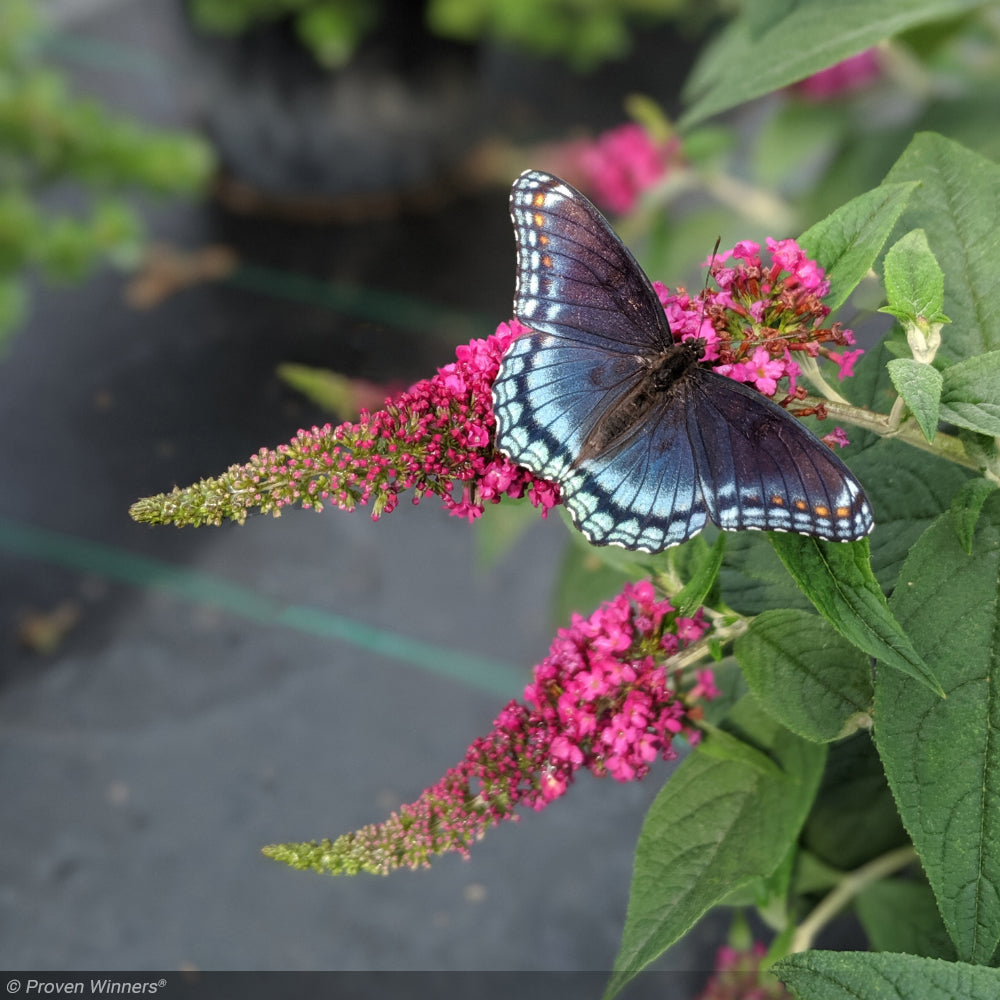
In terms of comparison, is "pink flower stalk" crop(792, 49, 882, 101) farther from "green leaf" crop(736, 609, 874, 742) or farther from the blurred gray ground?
"green leaf" crop(736, 609, 874, 742)

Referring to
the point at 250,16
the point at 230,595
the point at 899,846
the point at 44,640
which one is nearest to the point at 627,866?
the point at 899,846

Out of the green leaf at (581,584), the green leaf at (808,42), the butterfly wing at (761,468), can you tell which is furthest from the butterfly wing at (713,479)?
the green leaf at (581,584)

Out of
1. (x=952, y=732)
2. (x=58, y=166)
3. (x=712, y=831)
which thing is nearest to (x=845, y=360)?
(x=952, y=732)

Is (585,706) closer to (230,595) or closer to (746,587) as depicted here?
(746,587)

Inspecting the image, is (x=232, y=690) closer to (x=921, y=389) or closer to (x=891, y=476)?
(x=891, y=476)

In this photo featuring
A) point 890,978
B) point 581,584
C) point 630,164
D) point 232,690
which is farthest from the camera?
point 630,164

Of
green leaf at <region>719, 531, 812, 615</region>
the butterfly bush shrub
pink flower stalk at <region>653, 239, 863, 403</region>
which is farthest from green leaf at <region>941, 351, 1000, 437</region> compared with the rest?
green leaf at <region>719, 531, 812, 615</region>

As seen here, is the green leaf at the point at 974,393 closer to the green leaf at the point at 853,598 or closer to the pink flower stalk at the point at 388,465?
the green leaf at the point at 853,598
